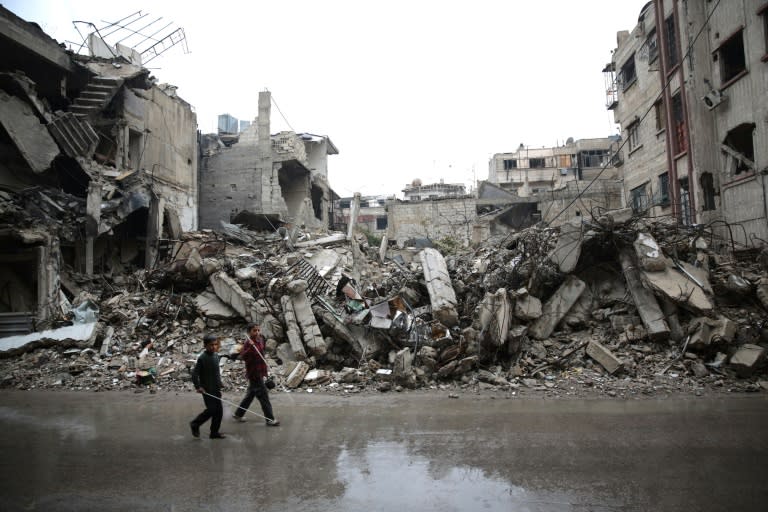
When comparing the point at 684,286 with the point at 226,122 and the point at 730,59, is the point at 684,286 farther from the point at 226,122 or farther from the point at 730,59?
the point at 226,122

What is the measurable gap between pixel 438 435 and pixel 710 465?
8.44 feet

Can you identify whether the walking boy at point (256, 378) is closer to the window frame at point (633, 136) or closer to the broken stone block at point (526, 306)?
the broken stone block at point (526, 306)

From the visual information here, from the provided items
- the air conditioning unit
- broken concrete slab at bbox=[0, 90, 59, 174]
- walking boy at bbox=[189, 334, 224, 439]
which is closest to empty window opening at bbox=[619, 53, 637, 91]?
the air conditioning unit

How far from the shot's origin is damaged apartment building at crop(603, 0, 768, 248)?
35.8ft

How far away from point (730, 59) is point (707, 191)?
3.67 m

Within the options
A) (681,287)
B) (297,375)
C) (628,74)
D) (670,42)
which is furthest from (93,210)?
(628,74)

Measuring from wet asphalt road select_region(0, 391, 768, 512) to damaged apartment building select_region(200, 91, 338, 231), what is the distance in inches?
668

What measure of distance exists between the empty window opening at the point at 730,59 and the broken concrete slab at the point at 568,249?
7.80 meters

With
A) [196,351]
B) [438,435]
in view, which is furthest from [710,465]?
[196,351]

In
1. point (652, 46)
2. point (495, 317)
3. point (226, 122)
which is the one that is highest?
point (226, 122)

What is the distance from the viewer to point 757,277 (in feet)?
27.3

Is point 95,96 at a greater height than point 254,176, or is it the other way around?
point 95,96

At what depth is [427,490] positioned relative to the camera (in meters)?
3.64

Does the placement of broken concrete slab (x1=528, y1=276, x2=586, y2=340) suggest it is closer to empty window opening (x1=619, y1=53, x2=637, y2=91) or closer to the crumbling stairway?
empty window opening (x1=619, y1=53, x2=637, y2=91)
